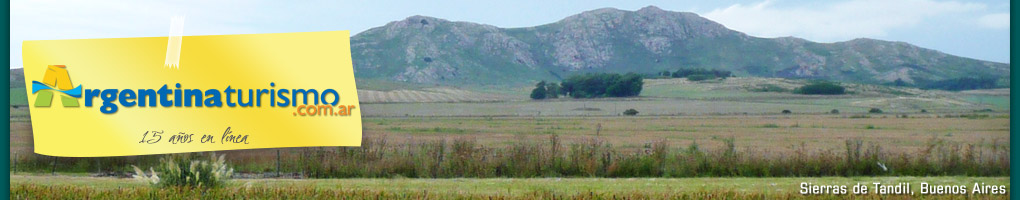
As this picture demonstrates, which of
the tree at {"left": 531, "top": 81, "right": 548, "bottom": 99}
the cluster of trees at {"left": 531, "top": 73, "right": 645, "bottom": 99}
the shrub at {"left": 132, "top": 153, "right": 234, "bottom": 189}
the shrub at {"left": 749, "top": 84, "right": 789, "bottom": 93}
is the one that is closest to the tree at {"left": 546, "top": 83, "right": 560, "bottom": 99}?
the cluster of trees at {"left": 531, "top": 73, "right": 645, "bottom": 99}

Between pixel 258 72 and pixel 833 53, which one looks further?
pixel 833 53

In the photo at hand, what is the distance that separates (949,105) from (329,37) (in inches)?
2701

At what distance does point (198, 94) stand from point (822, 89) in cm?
8038

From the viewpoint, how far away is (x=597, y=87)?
8150 centimetres

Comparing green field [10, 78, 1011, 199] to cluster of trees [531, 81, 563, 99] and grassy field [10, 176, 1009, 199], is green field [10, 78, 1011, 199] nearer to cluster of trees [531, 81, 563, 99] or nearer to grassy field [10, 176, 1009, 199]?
grassy field [10, 176, 1009, 199]

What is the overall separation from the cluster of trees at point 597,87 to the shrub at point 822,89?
16.2 meters

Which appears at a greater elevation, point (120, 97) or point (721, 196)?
point (120, 97)

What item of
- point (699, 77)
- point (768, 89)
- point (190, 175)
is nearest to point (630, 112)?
point (768, 89)

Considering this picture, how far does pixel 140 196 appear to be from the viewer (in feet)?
39.4

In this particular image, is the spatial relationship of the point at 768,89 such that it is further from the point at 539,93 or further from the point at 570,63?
the point at 570,63

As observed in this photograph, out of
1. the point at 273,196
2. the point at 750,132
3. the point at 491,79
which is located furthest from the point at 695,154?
the point at 491,79

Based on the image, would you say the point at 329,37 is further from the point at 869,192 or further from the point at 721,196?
the point at 869,192

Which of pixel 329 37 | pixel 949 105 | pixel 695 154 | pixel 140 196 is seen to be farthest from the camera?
pixel 949 105

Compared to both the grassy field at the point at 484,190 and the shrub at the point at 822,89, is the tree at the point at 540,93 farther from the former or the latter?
the grassy field at the point at 484,190
